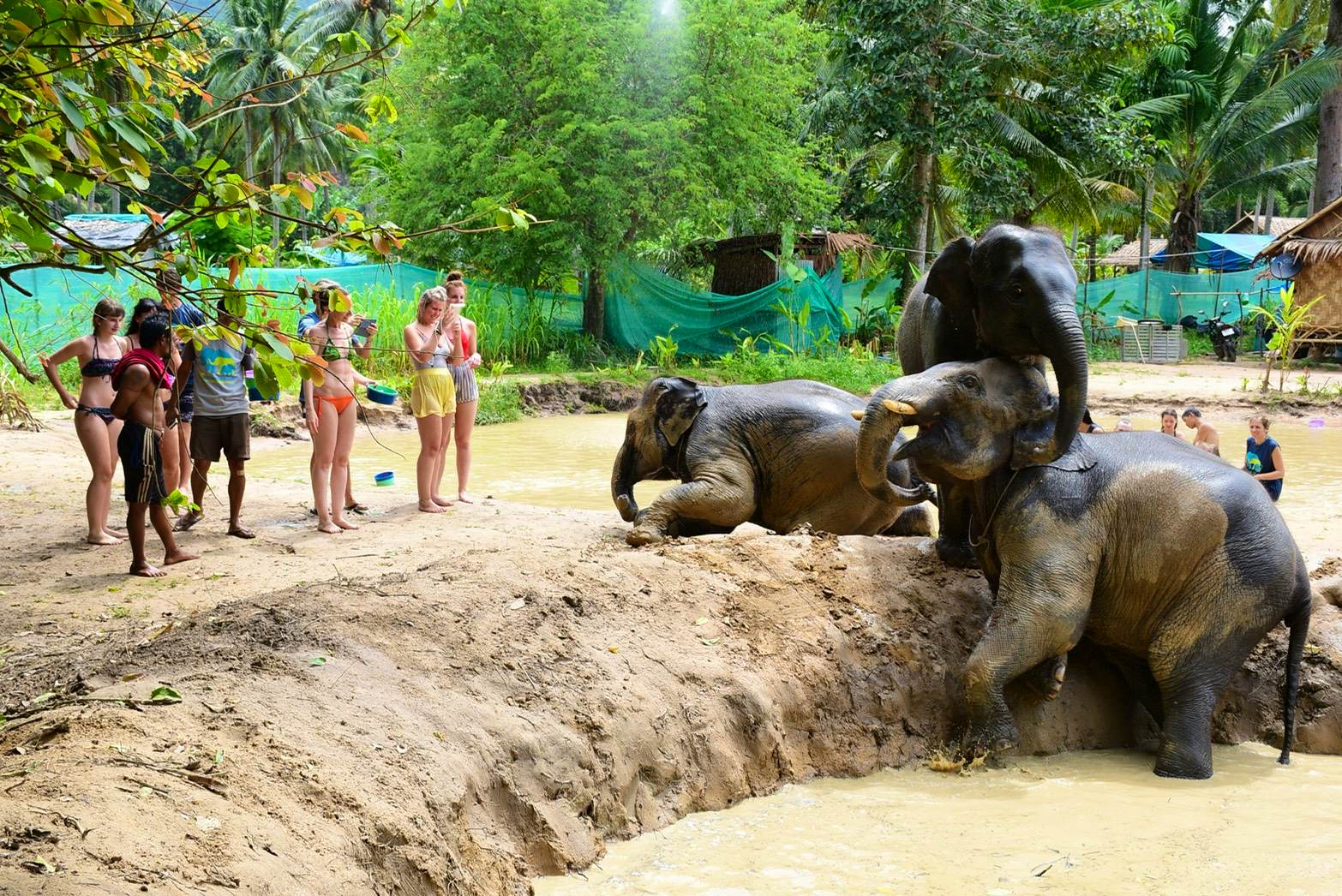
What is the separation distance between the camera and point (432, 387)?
9.07 meters

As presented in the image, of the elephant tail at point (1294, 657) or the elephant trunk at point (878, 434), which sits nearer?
the elephant trunk at point (878, 434)

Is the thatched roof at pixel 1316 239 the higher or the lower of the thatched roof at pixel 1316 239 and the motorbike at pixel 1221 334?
the higher

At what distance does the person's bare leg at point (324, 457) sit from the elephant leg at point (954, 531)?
4.57 meters

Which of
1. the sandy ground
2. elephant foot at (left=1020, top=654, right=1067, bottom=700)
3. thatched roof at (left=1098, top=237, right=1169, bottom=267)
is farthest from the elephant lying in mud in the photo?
thatched roof at (left=1098, top=237, right=1169, bottom=267)

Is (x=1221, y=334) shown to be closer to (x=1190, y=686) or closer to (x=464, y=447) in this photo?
(x=464, y=447)

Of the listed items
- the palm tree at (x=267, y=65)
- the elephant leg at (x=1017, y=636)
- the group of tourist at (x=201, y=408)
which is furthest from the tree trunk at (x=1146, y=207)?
the elephant leg at (x=1017, y=636)

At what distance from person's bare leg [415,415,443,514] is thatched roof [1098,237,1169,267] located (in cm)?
3426

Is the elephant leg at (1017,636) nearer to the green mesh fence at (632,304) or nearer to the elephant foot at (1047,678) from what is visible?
the elephant foot at (1047,678)

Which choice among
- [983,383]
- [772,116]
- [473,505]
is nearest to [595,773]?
[983,383]

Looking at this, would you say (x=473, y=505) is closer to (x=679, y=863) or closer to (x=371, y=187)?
(x=679, y=863)

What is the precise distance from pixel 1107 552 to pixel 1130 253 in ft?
153

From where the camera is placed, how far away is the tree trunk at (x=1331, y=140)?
95.5 ft

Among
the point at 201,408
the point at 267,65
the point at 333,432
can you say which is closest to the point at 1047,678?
the point at 333,432

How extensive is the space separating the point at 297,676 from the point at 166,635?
1136mm
